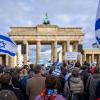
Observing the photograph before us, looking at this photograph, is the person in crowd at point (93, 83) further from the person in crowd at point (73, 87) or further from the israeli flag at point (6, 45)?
the israeli flag at point (6, 45)

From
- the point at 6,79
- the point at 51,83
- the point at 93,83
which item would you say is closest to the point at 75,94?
the point at 93,83

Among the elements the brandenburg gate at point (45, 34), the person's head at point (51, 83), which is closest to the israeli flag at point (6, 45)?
the person's head at point (51, 83)

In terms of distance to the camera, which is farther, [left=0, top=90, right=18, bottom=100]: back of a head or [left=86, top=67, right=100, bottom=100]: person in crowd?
[left=86, top=67, right=100, bottom=100]: person in crowd

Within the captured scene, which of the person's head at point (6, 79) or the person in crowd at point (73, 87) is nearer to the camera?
the person's head at point (6, 79)

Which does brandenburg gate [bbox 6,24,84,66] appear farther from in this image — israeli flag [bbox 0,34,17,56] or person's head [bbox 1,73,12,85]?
person's head [bbox 1,73,12,85]

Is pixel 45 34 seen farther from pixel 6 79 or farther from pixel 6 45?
pixel 6 79

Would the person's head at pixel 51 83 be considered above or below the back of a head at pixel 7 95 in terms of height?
above

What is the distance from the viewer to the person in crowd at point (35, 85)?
35.5 feet

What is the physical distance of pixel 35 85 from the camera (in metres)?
10.9

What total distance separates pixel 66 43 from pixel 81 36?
199 inches

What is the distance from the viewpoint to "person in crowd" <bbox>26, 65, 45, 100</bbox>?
35.5 feet

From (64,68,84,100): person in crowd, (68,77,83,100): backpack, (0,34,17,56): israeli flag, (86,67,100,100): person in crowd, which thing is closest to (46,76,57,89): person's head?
(86,67,100,100): person in crowd

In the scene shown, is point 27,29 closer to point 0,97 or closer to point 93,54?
point 93,54

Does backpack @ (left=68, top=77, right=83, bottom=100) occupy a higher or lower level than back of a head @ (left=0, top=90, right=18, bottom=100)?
lower
